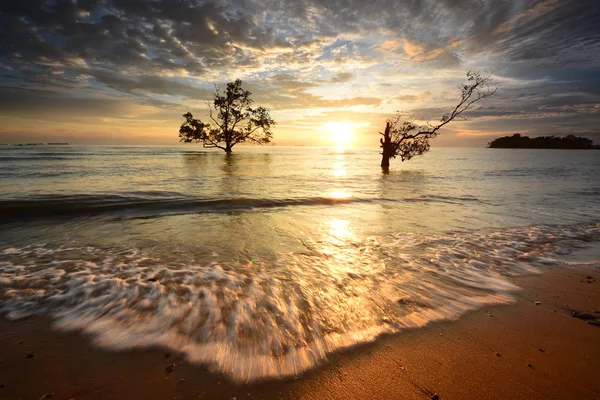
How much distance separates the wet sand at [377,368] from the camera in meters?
2.25

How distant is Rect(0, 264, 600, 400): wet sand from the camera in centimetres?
225

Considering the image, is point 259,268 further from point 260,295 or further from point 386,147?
point 386,147

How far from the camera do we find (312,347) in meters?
2.86

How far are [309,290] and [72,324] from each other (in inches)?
120

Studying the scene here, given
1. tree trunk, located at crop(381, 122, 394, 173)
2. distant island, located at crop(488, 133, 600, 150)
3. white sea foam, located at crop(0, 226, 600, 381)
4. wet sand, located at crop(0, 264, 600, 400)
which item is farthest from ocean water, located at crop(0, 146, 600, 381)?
distant island, located at crop(488, 133, 600, 150)

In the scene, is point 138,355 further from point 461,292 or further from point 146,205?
point 146,205

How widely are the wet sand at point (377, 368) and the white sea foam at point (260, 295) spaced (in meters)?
0.17

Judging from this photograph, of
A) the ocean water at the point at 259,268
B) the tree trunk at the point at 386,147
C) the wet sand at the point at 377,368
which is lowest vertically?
the ocean water at the point at 259,268

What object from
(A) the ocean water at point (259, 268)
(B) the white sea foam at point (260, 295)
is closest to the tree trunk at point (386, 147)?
→ (A) the ocean water at point (259, 268)

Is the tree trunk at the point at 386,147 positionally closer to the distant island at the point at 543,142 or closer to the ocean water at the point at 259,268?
the ocean water at the point at 259,268

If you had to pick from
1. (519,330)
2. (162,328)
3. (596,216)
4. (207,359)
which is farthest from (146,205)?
Result: (596,216)

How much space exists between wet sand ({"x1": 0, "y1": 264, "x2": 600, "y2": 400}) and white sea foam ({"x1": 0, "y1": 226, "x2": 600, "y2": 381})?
173mm

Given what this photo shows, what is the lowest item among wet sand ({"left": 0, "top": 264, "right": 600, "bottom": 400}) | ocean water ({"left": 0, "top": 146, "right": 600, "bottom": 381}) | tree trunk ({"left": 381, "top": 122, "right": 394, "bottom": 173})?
ocean water ({"left": 0, "top": 146, "right": 600, "bottom": 381})

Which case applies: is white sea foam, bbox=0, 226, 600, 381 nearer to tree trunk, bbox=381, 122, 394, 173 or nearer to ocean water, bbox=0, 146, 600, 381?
ocean water, bbox=0, 146, 600, 381
